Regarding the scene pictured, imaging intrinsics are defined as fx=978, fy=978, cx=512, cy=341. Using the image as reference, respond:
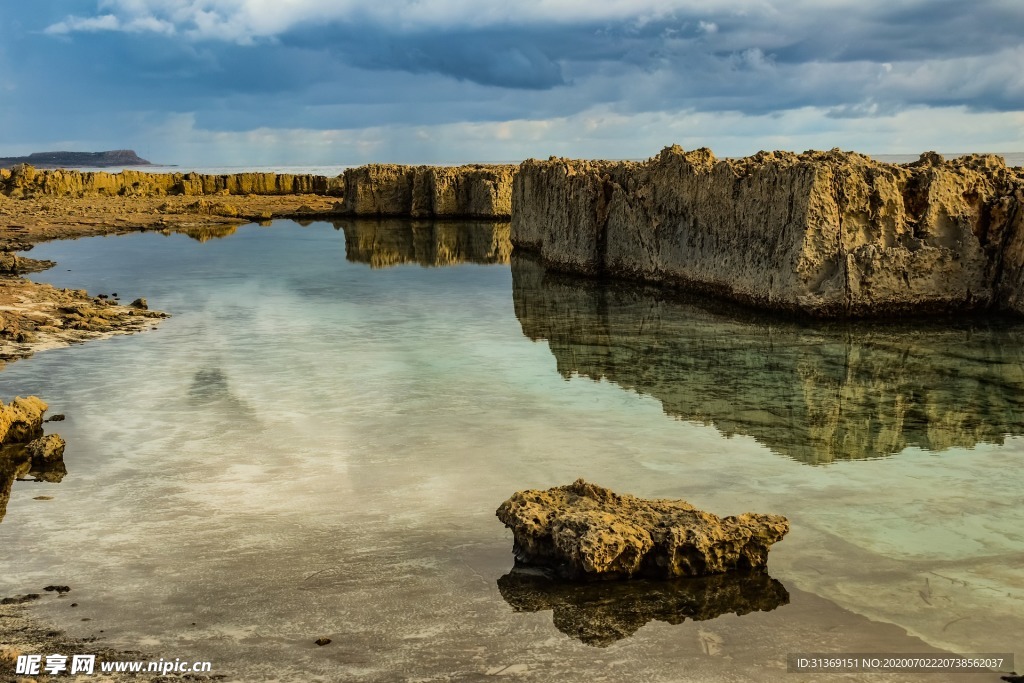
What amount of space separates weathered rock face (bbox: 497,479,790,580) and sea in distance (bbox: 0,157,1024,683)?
4.5 inches

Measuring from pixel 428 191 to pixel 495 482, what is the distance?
24.2m

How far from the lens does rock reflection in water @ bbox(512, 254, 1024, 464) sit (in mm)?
7043

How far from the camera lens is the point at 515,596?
4.32m

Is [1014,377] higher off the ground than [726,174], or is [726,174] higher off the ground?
[726,174]

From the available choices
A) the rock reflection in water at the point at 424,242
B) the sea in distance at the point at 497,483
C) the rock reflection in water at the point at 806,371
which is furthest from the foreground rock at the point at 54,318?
the rock reflection in water at the point at 424,242

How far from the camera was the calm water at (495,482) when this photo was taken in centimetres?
398

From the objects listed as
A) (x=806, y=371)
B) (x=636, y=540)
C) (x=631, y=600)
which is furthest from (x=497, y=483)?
(x=806, y=371)

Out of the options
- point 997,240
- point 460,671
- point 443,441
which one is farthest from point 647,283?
point 460,671

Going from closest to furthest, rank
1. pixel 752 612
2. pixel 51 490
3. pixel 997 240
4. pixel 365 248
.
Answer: pixel 752 612 < pixel 51 490 < pixel 997 240 < pixel 365 248

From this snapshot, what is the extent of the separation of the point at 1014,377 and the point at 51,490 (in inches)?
302

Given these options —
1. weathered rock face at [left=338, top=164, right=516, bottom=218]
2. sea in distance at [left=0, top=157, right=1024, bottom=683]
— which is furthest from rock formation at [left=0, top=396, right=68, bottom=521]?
weathered rock face at [left=338, top=164, right=516, bottom=218]

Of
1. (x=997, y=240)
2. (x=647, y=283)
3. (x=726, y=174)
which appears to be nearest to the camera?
(x=997, y=240)

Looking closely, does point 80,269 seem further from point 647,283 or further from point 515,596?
point 515,596

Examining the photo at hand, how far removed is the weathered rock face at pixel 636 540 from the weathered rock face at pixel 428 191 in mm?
22884
